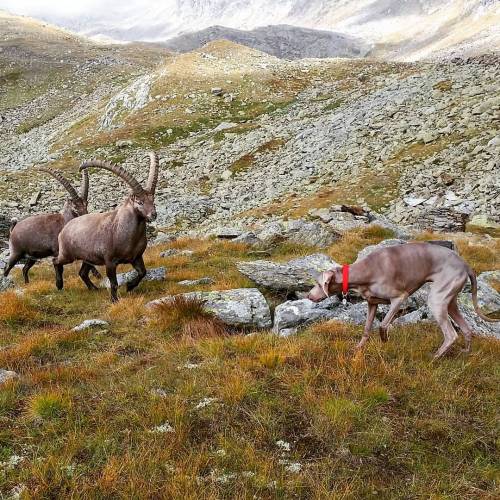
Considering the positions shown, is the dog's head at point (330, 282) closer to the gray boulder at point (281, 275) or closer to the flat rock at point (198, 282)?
the gray boulder at point (281, 275)

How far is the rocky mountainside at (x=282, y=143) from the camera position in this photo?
2392 centimetres

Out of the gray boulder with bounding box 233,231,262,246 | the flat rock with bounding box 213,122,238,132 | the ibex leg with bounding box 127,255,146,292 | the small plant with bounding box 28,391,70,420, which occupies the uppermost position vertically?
the small plant with bounding box 28,391,70,420

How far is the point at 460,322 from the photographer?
A: 756 cm

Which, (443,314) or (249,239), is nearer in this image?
(443,314)

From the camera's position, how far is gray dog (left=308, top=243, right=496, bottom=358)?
23.3 feet

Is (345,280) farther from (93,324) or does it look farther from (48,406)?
(93,324)

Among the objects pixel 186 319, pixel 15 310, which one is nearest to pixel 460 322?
pixel 186 319

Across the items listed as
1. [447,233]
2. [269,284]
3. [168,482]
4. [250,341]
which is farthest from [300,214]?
[168,482]

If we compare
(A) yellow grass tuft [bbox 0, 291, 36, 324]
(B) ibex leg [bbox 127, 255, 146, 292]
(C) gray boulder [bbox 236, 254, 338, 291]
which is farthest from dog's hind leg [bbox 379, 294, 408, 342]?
(A) yellow grass tuft [bbox 0, 291, 36, 324]

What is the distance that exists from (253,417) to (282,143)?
33550 mm

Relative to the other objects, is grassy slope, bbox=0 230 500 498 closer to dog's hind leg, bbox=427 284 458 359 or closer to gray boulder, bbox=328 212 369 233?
dog's hind leg, bbox=427 284 458 359

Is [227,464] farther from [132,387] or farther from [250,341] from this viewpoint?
[250,341]

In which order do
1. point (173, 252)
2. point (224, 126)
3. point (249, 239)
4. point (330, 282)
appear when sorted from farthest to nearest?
point (224, 126)
point (249, 239)
point (173, 252)
point (330, 282)

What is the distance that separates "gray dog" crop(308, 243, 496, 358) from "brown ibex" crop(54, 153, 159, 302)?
554 centimetres
